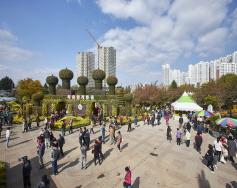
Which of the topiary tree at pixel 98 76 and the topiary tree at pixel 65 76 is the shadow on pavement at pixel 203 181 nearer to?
the topiary tree at pixel 98 76

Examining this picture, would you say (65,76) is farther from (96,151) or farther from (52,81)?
(96,151)

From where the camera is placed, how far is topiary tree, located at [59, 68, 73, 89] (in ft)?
127

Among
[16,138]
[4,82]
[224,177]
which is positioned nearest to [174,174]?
[224,177]

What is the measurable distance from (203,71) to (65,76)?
122 m

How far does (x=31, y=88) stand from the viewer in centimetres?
5741

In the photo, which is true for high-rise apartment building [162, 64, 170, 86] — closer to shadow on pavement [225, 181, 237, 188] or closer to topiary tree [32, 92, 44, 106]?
topiary tree [32, 92, 44, 106]

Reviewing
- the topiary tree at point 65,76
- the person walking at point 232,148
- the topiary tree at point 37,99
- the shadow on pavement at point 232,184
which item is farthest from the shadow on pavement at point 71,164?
the topiary tree at point 65,76

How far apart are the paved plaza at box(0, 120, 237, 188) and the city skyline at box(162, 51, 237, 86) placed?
114083mm

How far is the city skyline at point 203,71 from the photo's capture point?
128225mm

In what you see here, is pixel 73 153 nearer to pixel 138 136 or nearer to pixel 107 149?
pixel 107 149

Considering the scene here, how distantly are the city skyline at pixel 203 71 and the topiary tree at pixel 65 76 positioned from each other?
98311mm

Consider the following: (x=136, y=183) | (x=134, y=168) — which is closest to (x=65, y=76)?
(x=134, y=168)

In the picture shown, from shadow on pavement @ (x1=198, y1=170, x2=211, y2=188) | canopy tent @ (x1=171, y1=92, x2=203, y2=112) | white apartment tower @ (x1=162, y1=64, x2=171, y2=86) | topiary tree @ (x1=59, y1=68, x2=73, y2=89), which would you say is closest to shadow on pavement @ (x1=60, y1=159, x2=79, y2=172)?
shadow on pavement @ (x1=198, y1=170, x2=211, y2=188)

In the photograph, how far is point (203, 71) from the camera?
455 feet
